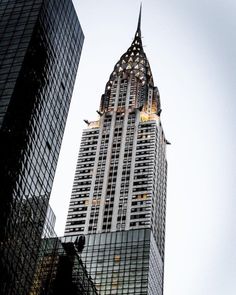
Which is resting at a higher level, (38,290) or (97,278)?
(97,278)

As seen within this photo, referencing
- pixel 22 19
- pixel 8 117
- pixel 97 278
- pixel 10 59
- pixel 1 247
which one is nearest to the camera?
pixel 1 247

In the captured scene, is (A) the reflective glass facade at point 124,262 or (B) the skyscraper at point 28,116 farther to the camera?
(A) the reflective glass facade at point 124,262

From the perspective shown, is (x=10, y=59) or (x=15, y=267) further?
(x=10, y=59)

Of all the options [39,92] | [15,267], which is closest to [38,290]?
[15,267]

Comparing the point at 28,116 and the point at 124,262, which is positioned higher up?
the point at 124,262

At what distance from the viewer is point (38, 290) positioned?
104875mm

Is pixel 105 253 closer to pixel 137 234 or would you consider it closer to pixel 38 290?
pixel 137 234

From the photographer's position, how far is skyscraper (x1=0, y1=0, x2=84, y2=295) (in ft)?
304

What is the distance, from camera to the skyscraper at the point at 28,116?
9275 cm

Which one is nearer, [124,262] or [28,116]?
[28,116]

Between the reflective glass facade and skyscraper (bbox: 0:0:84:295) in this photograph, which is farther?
the reflective glass facade

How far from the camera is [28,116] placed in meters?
101

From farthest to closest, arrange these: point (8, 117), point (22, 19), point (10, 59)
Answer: point (22, 19) → point (10, 59) → point (8, 117)

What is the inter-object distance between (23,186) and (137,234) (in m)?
73.8
